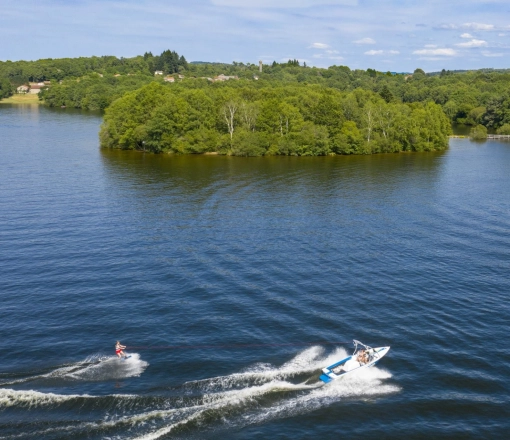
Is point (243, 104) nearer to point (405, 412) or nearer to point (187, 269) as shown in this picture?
point (187, 269)

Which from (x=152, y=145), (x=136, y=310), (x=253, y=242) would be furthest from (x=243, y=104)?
(x=136, y=310)

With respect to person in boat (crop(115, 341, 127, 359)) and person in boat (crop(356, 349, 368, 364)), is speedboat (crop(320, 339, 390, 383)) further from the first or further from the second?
person in boat (crop(115, 341, 127, 359))

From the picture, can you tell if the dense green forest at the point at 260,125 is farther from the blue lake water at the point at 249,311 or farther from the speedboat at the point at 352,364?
the speedboat at the point at 352,364

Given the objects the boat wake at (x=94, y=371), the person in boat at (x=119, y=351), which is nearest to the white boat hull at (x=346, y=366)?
the boat wake at (x=94, y=371)

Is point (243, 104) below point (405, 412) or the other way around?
the other way around

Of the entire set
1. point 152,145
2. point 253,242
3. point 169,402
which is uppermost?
point 152,145

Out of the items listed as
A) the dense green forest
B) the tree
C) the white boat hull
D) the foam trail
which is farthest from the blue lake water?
the tree

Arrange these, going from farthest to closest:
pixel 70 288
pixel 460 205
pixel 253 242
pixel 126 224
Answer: pixel 460 205 → pixel 126 224 → pixel 253 242 → pixel 70 288
